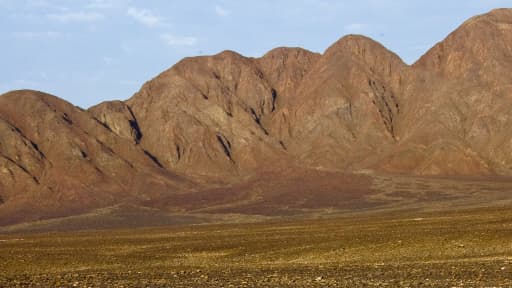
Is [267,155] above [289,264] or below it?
above

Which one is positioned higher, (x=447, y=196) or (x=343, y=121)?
(x=343, y=121)

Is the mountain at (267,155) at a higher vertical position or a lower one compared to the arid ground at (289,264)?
higher

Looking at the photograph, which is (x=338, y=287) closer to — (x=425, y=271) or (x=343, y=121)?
(x=425, y=271)

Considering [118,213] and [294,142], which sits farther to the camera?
[294,142]

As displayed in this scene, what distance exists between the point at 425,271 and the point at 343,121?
168096mm

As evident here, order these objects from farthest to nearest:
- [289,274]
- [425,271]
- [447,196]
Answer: [447,196]
[289,274]
[425,271]

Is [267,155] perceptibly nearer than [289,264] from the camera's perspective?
No

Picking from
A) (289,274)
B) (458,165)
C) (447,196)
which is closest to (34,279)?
(289,274)

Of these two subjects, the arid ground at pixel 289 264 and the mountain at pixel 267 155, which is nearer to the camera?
the arid ground at pixel 289 264

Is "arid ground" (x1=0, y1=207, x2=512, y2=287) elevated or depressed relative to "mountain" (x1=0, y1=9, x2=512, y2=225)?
depressed

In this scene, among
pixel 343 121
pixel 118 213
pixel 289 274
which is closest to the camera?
pixel 289 274

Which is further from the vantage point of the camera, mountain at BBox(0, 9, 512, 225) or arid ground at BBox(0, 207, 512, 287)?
mountain at BBox(0, 9, 512, 225)

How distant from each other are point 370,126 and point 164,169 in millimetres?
47998

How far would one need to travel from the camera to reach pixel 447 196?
142m
